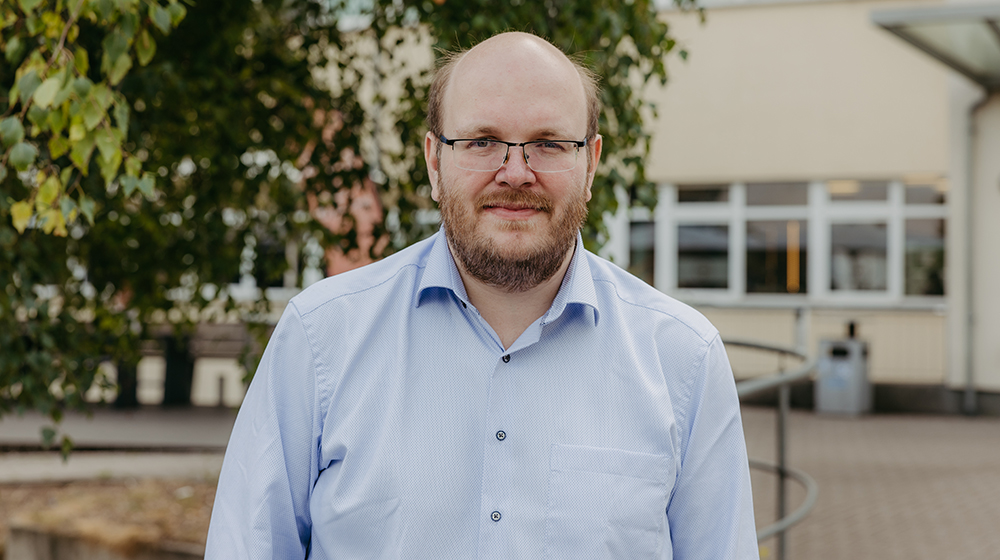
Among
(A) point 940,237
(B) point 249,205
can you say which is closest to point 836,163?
(A) point 940,237

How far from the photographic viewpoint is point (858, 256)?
534 inches

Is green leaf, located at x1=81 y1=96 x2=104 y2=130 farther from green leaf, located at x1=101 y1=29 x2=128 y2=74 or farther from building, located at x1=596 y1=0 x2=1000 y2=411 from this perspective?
building, located at x1=596 y1=0 x2=1000 y2=411

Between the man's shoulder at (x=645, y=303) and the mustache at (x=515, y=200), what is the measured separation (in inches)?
8.7

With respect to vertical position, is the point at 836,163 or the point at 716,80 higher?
the point at 716,80

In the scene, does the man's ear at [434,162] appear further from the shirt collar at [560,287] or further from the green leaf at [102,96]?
the green leaf at [102,96]

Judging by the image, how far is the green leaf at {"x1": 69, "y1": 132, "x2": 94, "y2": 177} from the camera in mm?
2430

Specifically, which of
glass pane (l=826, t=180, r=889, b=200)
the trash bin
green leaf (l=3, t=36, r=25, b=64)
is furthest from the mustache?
glass pane (l=826, t=180, r=889, b=200)

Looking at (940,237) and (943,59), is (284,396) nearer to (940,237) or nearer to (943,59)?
(943,59)

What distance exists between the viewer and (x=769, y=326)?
44.0 feet

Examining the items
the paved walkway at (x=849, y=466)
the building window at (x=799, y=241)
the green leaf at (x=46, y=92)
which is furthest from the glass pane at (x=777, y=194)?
the green leaf at (x=46, y=92)

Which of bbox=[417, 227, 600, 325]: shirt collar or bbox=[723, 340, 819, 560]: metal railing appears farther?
bbox=[723, 340, 819, 560]: metal railing

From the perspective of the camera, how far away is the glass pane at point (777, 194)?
44.9ft

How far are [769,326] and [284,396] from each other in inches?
495

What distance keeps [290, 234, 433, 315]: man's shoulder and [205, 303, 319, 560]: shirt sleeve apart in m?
0.04
